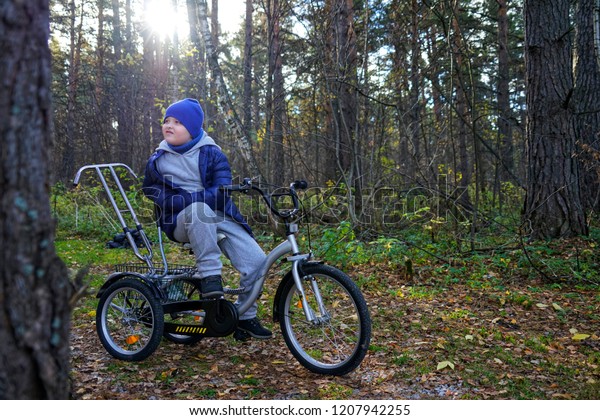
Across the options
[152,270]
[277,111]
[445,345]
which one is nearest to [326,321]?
[445,345]

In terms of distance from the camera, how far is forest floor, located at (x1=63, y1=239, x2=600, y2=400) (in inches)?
125

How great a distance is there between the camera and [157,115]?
1543cm

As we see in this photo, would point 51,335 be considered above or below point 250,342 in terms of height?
above

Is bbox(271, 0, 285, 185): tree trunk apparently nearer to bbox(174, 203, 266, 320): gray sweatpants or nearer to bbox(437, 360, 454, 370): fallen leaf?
bbox(174, 203, 266, 320): gray sweatpants

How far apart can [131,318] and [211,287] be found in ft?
2.43

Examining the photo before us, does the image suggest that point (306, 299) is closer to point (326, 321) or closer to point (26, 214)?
point (326, 321)

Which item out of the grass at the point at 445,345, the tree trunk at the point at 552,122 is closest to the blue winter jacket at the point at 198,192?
the grass at the point at 445,345

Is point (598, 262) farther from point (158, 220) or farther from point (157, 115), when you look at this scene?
point (157, 115)

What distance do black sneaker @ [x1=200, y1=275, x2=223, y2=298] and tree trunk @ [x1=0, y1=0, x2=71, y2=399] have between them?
1809 millimetres

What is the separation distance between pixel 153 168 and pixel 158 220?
16.0 inches

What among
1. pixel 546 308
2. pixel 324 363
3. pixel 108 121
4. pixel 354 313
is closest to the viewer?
pixel 354 313

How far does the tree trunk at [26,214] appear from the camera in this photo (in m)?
1.68
